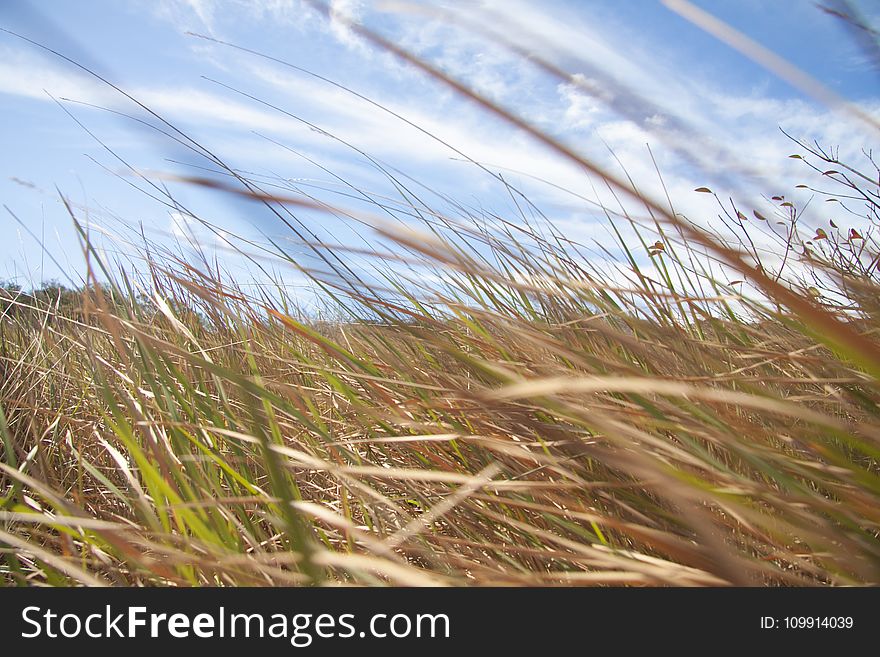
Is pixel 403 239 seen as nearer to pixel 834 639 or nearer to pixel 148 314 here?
pixel 834 639

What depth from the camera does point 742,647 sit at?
617 mm

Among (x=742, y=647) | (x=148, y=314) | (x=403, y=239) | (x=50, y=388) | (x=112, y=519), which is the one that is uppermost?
(x=148, y=314)

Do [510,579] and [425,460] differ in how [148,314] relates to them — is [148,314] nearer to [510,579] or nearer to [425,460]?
[425,460]

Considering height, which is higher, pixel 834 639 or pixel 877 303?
pixel 877 303

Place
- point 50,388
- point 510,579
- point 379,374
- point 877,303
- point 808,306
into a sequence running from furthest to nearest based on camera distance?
1. point 50,388
2. point 379,374
3. point 877,303
4. point 510,579
5. point 808,306

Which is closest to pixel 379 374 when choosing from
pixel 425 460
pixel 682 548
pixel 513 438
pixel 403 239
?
pixel 425 460

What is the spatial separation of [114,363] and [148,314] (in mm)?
234

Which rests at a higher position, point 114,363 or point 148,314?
point 148,314

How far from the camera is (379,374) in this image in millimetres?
1189

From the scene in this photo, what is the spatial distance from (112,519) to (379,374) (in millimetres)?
615

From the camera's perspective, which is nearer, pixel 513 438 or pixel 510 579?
pixel 510 579

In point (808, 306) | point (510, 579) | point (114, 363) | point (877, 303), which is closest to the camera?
point (808, 306)

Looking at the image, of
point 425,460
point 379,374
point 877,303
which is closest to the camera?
point 877,303

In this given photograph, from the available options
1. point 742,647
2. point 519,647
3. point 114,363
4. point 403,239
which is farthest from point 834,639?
point 114,363
